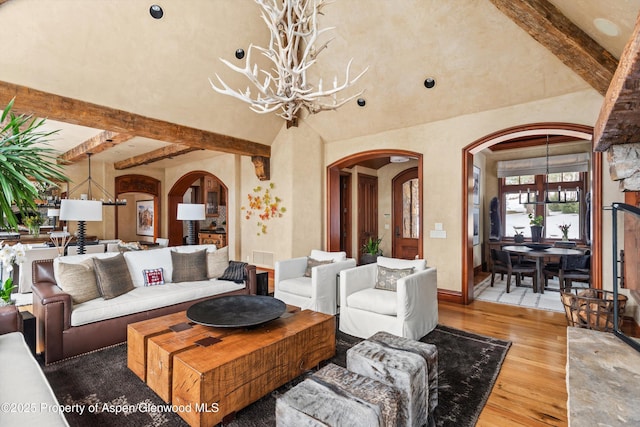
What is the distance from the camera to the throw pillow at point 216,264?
425 centimetres

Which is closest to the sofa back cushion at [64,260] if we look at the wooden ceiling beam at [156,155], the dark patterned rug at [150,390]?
the dark patterned rug at [150,390]

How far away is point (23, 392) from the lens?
A: 154 cm

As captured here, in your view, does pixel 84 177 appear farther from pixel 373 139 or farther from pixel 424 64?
pixel 424 64

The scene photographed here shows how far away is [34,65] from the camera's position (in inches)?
137

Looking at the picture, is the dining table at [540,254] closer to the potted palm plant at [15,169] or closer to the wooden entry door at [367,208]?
the wooden entry door at [367,208]

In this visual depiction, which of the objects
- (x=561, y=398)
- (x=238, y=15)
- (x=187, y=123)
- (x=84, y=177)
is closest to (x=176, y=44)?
(x=238, y=15)

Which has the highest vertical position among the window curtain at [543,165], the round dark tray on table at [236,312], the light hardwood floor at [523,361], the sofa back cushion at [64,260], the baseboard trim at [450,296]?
the window curtain at [543,165]

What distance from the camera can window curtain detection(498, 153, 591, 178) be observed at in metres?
6.48

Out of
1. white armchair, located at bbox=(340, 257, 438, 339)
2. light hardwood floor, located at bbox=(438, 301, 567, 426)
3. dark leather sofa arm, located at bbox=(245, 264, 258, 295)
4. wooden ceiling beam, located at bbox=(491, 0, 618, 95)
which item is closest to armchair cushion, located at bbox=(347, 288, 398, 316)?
white armchair, located at bbox=(340, 257, 438, 339)

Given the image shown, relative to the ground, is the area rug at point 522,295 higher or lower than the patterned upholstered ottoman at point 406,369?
lower

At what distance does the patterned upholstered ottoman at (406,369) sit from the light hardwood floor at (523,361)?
439 mm

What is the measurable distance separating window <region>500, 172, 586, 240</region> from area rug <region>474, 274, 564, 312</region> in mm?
1552

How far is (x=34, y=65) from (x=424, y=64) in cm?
470

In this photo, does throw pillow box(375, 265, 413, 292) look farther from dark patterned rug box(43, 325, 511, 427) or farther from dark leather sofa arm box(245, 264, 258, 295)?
dark leather sofa arm box(245, 264, 258, 295)
